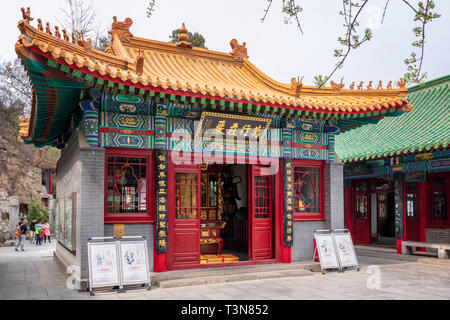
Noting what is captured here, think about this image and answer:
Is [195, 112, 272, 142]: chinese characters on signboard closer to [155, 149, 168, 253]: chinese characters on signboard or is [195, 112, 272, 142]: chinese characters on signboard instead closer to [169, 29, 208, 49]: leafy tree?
[155, 149, 168, 253]: chinese characters on signboard

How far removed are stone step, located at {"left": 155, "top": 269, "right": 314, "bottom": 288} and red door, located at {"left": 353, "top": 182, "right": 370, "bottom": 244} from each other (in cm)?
654

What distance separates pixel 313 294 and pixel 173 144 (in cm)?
363

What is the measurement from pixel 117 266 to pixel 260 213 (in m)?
3.34

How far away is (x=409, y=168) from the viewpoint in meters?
12.3

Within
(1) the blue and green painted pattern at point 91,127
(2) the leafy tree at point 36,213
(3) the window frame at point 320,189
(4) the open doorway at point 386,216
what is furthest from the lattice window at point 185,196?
(2) the leafy tree at point 36,213

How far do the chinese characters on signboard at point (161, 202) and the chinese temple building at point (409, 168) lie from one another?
22.7 ft

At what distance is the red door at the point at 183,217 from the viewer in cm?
794

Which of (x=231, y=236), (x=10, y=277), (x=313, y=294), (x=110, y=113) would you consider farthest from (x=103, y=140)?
(x=231, y=236)

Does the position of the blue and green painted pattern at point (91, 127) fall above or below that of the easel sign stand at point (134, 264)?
above

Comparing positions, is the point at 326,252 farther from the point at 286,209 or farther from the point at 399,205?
the point at 399,205

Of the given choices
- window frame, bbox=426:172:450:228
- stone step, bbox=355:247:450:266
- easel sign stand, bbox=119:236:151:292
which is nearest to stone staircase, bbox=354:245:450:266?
stone step, bbox=355:247:450:266

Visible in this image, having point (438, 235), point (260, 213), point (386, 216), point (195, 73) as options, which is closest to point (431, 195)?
point (438, 235)

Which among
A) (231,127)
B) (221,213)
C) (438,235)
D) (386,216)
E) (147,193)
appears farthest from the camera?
(386,216)

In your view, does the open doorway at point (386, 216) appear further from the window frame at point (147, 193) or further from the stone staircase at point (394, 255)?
the window frame at point (147, 193)
